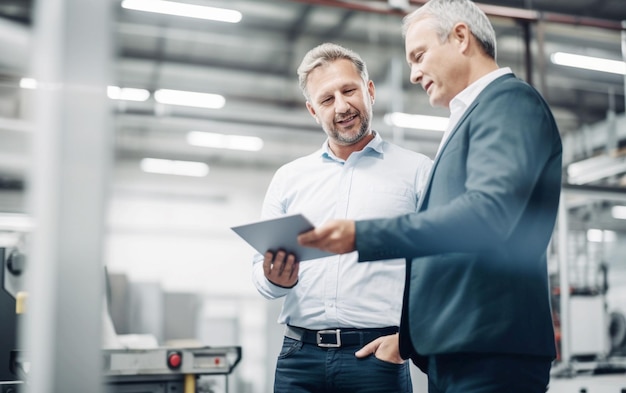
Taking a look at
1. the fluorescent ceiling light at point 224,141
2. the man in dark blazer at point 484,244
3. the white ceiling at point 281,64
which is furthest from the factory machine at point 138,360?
the fluorescent ceiling light at point 224,141

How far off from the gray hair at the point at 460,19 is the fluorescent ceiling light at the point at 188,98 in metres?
6.68

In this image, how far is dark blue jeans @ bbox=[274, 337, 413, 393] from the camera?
149 centimetres

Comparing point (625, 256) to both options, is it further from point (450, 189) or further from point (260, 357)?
point (450, 189)

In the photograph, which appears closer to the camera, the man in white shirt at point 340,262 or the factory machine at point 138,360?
the man in white shirt at point 340,262

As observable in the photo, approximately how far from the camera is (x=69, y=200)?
0.81 metres

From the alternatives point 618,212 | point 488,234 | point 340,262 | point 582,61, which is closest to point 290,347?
point 340,262

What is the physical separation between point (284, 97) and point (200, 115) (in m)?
2.88

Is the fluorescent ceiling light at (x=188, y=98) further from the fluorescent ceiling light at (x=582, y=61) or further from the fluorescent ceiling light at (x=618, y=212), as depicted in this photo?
the fluorescent ceiling light at (x=618, y=212)

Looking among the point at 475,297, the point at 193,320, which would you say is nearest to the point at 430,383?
the point at 475,297

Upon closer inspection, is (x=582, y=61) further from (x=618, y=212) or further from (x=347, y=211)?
(x=618, y=212)

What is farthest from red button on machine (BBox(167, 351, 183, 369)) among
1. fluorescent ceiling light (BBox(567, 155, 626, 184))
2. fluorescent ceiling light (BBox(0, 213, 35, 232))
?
fluorescent ceiling light (BBox(567, 155, 626, 184))

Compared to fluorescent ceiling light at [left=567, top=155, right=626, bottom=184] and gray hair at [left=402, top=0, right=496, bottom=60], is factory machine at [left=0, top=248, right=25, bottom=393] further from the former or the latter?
fluorescent ceiling light at [left=567, top=155, right=626, bottom=184]

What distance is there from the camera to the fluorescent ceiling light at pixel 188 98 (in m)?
7.82

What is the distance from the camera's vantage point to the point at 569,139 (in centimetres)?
1015
